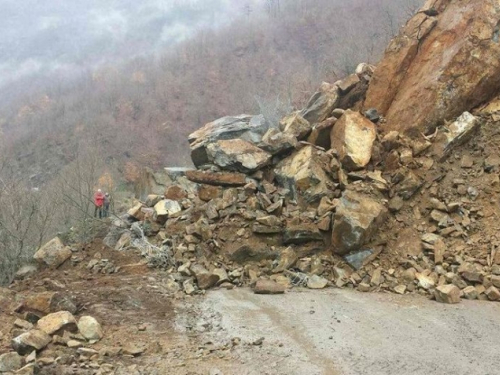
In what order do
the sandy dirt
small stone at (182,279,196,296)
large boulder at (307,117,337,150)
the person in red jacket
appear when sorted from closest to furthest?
the sandy dirt
small stone at (182,279,196,296)
large boulder at (307,117,337,150)
the person in red jacket

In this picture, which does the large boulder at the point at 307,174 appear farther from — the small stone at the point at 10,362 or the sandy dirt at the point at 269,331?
the small stone at the point at 10,362

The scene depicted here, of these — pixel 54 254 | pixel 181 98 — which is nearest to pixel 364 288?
pixel 54 254

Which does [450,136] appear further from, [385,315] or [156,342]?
[156,342]

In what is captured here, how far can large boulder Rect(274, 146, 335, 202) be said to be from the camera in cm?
757

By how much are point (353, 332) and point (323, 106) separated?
520cm

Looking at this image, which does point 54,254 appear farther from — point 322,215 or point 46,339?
point 322,215

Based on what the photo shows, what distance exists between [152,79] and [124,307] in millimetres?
67481

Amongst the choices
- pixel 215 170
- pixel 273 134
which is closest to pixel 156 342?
pixel 215 170

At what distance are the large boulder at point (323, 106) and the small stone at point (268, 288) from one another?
A: 383cm

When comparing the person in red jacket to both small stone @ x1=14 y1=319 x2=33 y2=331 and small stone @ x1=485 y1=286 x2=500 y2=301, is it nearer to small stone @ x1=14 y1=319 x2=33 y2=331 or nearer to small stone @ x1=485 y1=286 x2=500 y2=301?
small stone @ x1=14 y1=319 x2=33 y2=331

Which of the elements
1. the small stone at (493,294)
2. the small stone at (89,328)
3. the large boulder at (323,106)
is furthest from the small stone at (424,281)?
the small stone at (89,328)

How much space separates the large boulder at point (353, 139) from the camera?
305 inches

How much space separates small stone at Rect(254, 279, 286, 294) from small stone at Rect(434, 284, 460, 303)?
2.04m

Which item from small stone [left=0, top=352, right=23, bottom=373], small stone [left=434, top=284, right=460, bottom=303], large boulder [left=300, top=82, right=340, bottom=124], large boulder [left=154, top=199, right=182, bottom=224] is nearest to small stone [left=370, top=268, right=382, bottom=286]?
small stone [left=434, top=284, right=460, bottom=303]
